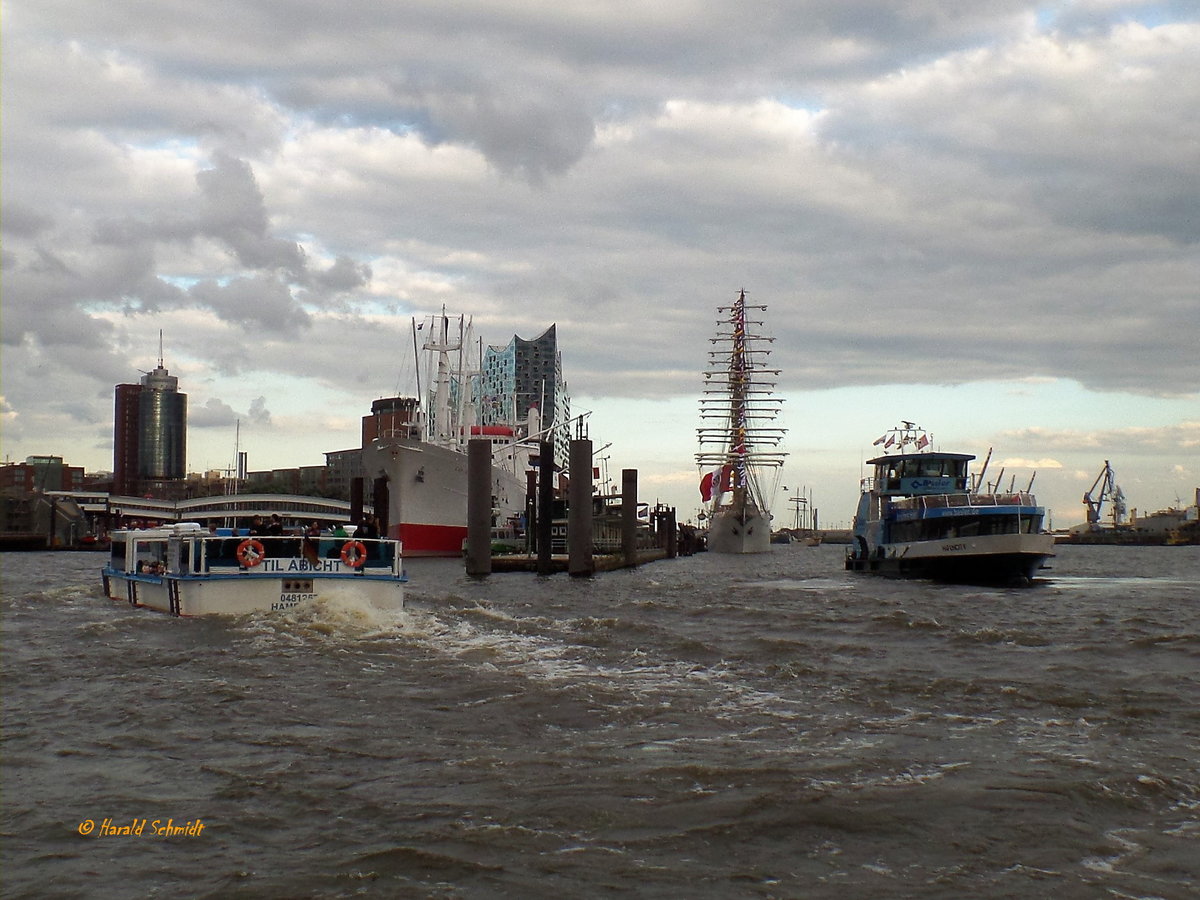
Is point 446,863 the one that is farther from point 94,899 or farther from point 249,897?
point 94,899

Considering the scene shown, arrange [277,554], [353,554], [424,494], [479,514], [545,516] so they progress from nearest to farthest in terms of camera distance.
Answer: [277,554] → [353,554] → [479,514] → [545,516] → [424,494]

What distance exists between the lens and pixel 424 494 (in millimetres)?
75250

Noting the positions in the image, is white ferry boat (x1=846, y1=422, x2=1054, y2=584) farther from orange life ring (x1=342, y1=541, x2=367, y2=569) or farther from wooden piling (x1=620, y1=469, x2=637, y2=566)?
orange life ring (x1=342, y1=541, x2=367, y2=569)

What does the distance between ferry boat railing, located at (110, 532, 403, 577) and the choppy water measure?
256cm

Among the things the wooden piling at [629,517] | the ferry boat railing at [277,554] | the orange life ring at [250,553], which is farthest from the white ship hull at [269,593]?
the wooden piling at [629,517]

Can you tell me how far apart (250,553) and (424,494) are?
50251 millimetres

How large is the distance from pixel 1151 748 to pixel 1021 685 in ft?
14.5

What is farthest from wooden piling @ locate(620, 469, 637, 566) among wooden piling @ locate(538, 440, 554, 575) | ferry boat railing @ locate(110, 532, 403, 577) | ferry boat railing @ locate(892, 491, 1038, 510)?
ferry boat railing @ locate(110, 532, 403, 577)

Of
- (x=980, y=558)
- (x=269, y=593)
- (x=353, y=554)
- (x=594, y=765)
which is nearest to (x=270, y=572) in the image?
(x=269, y=593)

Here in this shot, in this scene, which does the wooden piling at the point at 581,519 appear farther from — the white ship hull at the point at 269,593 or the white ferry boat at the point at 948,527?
the white ship hull at the point at 269,593

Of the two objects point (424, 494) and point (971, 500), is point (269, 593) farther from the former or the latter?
point (424, 494)

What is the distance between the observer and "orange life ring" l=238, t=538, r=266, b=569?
2516 centimetres

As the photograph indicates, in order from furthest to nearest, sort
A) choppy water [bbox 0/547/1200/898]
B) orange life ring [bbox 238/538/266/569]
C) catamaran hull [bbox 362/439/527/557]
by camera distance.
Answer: catamaran hull [bbox 362/439/527/557]
orange life ring [bbox 238/538/266/569]
choppy water [bbox 0/547/1200/898]

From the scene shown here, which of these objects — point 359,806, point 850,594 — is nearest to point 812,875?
point 359,806
